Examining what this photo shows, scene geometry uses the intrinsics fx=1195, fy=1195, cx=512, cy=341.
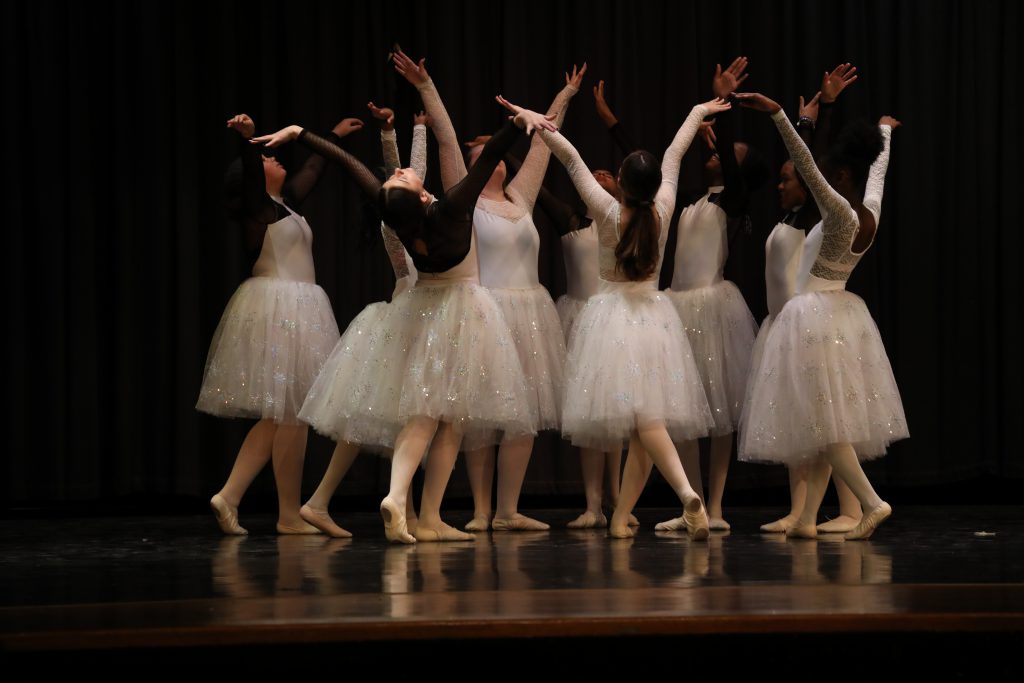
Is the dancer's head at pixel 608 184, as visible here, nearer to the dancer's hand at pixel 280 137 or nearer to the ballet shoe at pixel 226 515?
the dancer's hand at pixel 280 137

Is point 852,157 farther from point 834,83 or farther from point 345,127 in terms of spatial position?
point 345,127

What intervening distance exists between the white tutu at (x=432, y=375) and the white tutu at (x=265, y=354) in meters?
0.37

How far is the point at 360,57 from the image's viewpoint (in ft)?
18.5

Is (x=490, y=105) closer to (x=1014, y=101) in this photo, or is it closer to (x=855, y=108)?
(x=855, y=108)

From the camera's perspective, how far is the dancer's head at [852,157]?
397 cm

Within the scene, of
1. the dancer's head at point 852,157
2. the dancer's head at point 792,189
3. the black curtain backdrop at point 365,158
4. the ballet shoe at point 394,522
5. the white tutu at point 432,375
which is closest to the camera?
the ballet shoe at point 394,522

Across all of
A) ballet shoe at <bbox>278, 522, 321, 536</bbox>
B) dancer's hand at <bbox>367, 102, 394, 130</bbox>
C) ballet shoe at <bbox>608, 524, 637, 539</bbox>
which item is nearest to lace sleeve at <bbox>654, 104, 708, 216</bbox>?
dancer's hand at <bbox>367, 102, 394, 130</bbox>

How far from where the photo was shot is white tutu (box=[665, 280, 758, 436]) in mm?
4438

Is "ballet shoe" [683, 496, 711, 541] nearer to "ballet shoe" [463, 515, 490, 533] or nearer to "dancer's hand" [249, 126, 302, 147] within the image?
"ballet shoe" [463, 515, 490, 533]

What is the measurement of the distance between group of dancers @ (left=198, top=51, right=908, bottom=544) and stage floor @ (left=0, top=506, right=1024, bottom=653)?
259mm

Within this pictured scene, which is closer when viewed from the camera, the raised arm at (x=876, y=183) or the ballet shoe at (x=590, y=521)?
the raised arm at (x=876, y=183)

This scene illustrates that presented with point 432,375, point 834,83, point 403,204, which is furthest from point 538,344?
point 834,83

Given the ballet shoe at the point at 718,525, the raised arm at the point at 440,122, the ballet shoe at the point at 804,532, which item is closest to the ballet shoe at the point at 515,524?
the ballet shoe at the point at 718,525

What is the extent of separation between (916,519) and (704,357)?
1014mm
